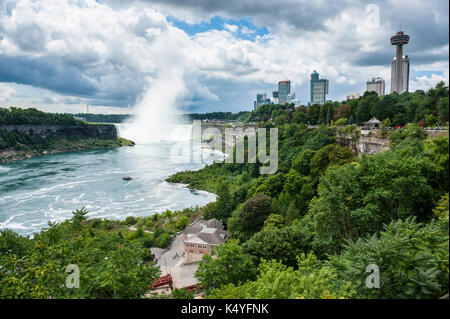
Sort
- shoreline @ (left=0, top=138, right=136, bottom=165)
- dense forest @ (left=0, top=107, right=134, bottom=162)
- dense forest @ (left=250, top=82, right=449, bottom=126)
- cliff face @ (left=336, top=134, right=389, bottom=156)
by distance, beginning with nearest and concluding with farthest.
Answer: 1. cliff face @ (left=336, top=134, right=389, bottom=156)
2. dense forest @ (left=250, top=82, right=449, bottom=126)
3. shoreline @ (left=0, top=138, right=136, bottom=165)
4. dense forest @ (left=0, top=107, right=134, bottom=162)

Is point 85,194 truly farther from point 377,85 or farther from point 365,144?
point 377,85

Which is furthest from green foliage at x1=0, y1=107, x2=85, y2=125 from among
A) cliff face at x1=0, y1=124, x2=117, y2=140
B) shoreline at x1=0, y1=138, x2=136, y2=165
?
shoreline at x1=0, y1=138, x2=136, y2=165

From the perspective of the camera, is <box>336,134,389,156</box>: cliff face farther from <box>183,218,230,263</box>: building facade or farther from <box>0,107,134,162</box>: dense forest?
<box>0,107,134,162</box>: dense forest

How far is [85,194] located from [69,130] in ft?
172

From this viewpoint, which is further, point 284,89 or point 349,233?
point 284,89

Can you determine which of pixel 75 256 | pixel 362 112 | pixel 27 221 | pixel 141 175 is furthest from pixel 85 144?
pixel 75 256

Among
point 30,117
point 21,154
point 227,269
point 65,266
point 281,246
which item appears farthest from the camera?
point 30,117

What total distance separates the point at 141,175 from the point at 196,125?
4972cm

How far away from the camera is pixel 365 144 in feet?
53.7

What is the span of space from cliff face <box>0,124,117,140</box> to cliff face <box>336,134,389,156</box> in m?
63.4

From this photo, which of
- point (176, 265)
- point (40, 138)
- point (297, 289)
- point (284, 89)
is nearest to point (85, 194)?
point (176, 265)

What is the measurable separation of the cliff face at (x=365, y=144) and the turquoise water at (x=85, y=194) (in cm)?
1160

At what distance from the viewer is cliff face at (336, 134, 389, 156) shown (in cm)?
1494

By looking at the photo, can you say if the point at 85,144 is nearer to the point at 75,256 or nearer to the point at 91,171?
the point at 91,171
